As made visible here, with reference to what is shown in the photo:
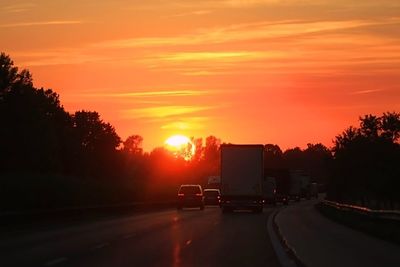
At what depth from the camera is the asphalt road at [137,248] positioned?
1959 centimetres

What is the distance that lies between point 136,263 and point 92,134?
10409cm

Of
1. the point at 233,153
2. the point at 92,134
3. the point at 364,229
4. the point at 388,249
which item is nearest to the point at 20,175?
the point at 233,153

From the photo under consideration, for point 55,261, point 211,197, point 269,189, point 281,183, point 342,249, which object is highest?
point 281,183

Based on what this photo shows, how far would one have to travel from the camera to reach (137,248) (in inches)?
950

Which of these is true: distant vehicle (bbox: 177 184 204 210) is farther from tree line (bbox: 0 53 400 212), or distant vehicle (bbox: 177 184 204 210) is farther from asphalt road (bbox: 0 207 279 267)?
asphalt road (bbox: 0 207 279 267)

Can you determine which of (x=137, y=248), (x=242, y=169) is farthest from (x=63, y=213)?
(x=137, y=248)

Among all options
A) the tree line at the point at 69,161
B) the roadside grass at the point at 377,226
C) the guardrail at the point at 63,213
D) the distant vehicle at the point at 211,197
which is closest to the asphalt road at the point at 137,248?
the guardrail at the point at 63,213

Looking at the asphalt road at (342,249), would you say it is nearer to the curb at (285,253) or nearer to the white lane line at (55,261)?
the curb at (285,253)

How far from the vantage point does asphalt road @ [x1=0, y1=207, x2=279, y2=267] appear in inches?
771

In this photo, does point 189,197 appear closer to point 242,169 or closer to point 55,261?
point 242,169

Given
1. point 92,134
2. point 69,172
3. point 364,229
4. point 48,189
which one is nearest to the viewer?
point 364,229

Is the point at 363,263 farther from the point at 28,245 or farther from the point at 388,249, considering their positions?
the point at 28,245

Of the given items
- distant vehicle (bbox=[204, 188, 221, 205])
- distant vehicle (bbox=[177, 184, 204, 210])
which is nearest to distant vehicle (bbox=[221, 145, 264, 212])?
distant vehicle (bbox=[177, 184, 204, 210])

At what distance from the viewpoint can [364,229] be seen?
34.5 metres
